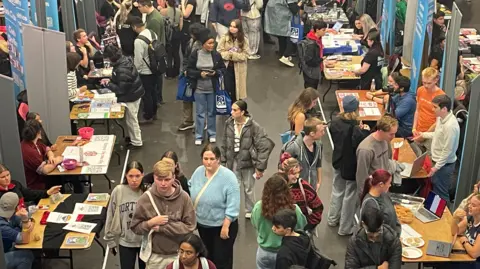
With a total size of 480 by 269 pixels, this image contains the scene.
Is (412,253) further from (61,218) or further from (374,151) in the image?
(61,218)

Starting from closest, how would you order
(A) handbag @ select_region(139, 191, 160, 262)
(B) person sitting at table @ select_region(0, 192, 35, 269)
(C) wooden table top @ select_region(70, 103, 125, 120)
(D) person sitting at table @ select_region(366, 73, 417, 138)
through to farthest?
(A) handbag @ select_region(139, 191, 160, 262) → (B) person sitting at table @ select_region(0, 192, 35, 269) → (D) person sitting at table @ select_region(366, 73, 417, 138) → (C) wooden table top @ select_region(70, 103, 125, 120)

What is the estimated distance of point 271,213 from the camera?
217 inches

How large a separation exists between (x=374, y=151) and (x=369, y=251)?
68.0 inches

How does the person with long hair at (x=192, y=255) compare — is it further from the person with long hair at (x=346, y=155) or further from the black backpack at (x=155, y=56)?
the black backpack at (x=155, y=56)

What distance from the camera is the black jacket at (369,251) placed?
5258 millimetres

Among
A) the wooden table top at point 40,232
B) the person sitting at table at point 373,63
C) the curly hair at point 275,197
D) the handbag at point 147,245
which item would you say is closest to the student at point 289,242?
the curly hair at point 275,197

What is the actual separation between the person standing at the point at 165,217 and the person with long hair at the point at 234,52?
4185 millimetres

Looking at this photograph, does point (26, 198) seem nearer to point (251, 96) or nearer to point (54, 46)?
point (54, 46)

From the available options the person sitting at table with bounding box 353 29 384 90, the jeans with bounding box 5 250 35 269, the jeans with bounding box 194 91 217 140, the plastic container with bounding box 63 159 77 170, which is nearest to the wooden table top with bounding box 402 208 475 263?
the jeans with bounding box 5 250 35 269

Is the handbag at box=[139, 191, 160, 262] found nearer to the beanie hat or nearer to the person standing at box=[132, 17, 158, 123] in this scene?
the beanie hat

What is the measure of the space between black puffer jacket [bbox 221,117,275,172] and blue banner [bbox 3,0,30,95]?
10.7 feet

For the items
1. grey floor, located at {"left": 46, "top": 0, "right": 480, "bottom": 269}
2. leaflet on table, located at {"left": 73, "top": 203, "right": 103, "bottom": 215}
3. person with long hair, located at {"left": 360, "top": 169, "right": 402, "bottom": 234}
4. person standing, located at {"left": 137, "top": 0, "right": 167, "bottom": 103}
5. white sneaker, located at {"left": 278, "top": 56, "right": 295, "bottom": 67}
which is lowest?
grey floor, located at {"left": 46, "top": 0, "right": 480, "bottom": 269}

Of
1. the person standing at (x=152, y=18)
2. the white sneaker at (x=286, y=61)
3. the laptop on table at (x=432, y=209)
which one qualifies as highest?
the person standing at (x=152, y=18)

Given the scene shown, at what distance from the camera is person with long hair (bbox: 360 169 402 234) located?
5.80 metres
